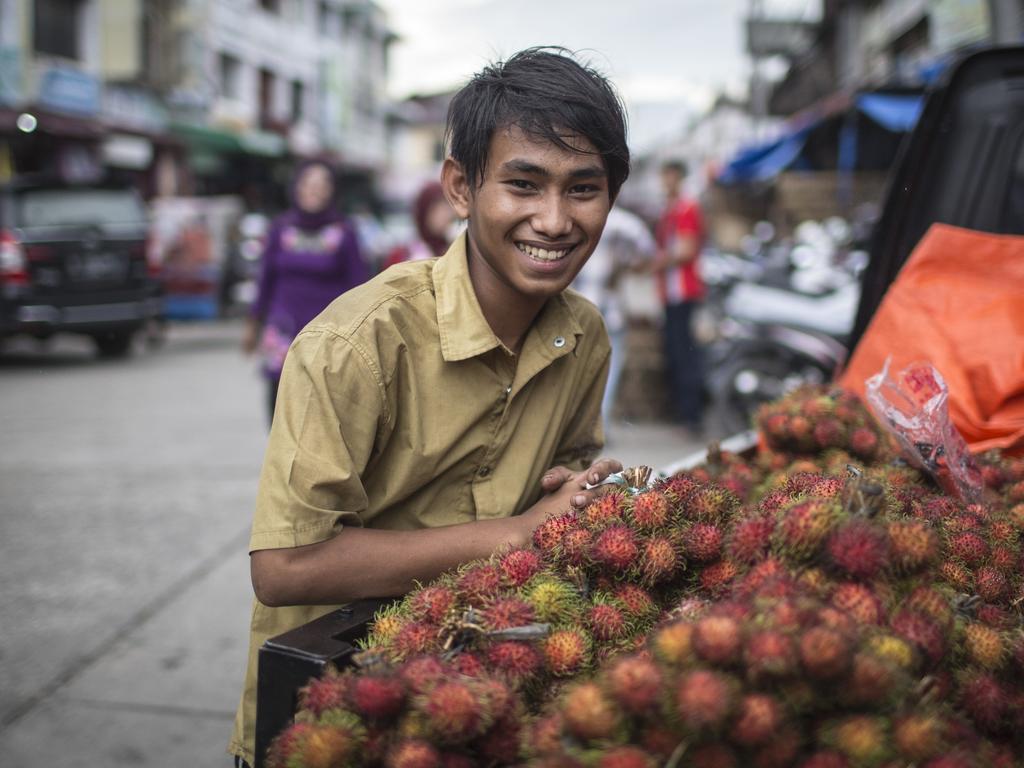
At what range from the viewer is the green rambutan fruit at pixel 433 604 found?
143 centimetres

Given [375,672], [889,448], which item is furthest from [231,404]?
[375,672]

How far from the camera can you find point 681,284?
25.3 feet

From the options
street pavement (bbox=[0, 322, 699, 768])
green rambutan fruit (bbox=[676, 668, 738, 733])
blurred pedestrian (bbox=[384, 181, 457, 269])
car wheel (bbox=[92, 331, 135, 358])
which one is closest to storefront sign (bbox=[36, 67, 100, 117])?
car wheel (bbox=[92, 331, 135, 358])

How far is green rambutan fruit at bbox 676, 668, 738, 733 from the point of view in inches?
40.3

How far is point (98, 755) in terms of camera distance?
3.21 meters

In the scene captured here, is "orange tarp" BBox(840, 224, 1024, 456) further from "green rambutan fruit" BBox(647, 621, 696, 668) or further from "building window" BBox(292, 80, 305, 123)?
"building window" BBox(292, 80, 305, 123)

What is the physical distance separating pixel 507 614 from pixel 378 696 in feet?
0.82

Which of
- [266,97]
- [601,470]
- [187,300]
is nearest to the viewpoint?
[601,470]

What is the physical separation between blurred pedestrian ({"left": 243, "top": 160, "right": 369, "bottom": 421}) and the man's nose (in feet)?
13.0

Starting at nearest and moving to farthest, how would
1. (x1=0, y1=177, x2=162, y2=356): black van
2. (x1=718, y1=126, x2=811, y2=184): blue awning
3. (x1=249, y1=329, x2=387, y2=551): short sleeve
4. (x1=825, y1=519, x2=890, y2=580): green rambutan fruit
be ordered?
(x1=825, y1=519, x2=890, y2=580): green rambutan fruit → (x1=249, y1=329, x2=387, y2=551): short sleeve → (x1=0, y1=177, x2=162, y2=356): black van → (x1=718, y1=126, x2=811, y2=184): blue awning

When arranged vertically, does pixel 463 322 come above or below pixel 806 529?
above

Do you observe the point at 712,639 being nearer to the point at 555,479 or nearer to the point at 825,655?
the point at 825,655

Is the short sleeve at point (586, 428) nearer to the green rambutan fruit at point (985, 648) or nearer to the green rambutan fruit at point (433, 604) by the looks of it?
the green rambutan fruit at point (433, 604)

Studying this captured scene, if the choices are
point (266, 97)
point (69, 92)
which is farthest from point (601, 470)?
point (266, 97)
